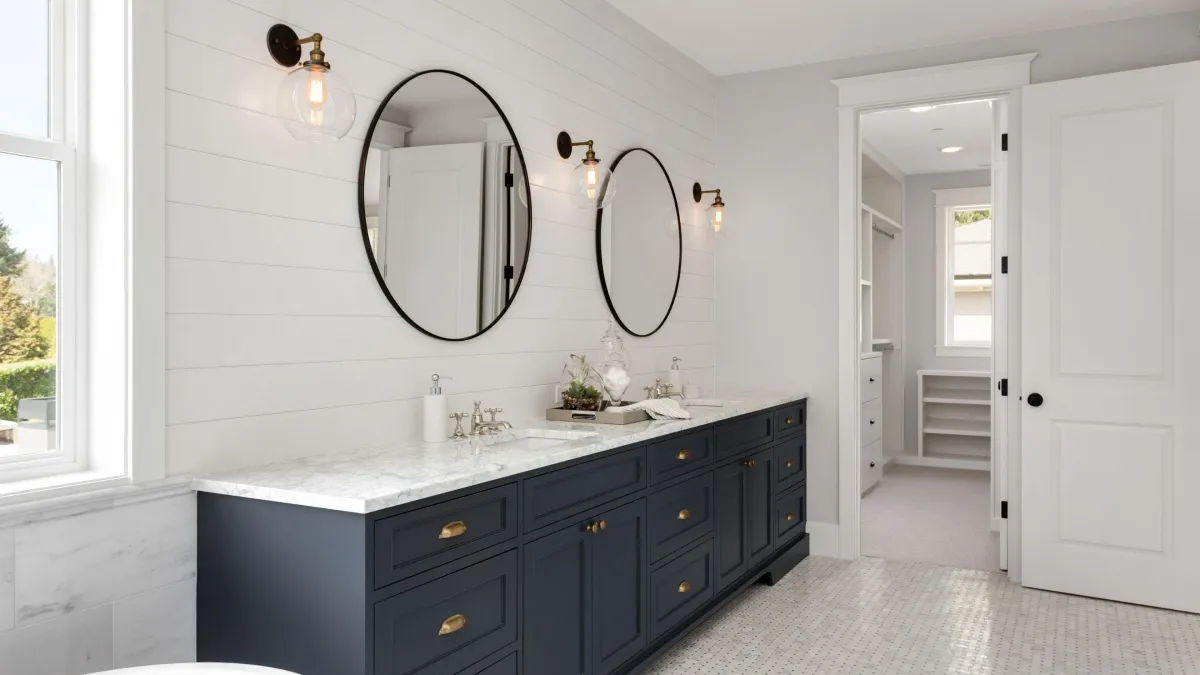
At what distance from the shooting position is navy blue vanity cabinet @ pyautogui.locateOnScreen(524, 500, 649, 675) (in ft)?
7.49

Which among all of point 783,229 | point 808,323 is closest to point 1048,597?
point 808,323

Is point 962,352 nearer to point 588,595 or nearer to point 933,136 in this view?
point 933,136

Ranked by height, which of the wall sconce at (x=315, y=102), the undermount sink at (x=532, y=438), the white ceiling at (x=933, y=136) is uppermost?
the white ceiling at (x=933, y=136)

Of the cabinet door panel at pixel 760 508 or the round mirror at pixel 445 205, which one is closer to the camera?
the round mirror at pixel 445 205

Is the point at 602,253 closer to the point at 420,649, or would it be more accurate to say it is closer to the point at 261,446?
the point at 261,446

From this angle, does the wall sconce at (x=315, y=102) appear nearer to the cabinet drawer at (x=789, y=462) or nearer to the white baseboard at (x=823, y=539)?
the cabinet drawer at (x=789, y=462)

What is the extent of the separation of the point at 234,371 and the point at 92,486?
41 cm

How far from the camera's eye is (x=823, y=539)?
175 inches

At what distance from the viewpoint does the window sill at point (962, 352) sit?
709cm

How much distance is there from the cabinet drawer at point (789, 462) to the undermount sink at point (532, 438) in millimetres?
1495

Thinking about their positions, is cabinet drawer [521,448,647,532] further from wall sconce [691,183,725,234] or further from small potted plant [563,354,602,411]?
wall sconce [691,183,725,234]

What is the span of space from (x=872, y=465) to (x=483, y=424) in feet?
14.0

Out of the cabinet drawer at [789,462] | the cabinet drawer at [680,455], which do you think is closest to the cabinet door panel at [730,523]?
the cabinet drawer at [680,455]

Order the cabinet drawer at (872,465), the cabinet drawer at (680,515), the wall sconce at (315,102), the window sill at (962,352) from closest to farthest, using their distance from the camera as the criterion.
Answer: the wall sconce at (315,102) → the cabinet drawer at (680,515) → the cabinet drawer at (872,465) → the window sill at (962,352)
